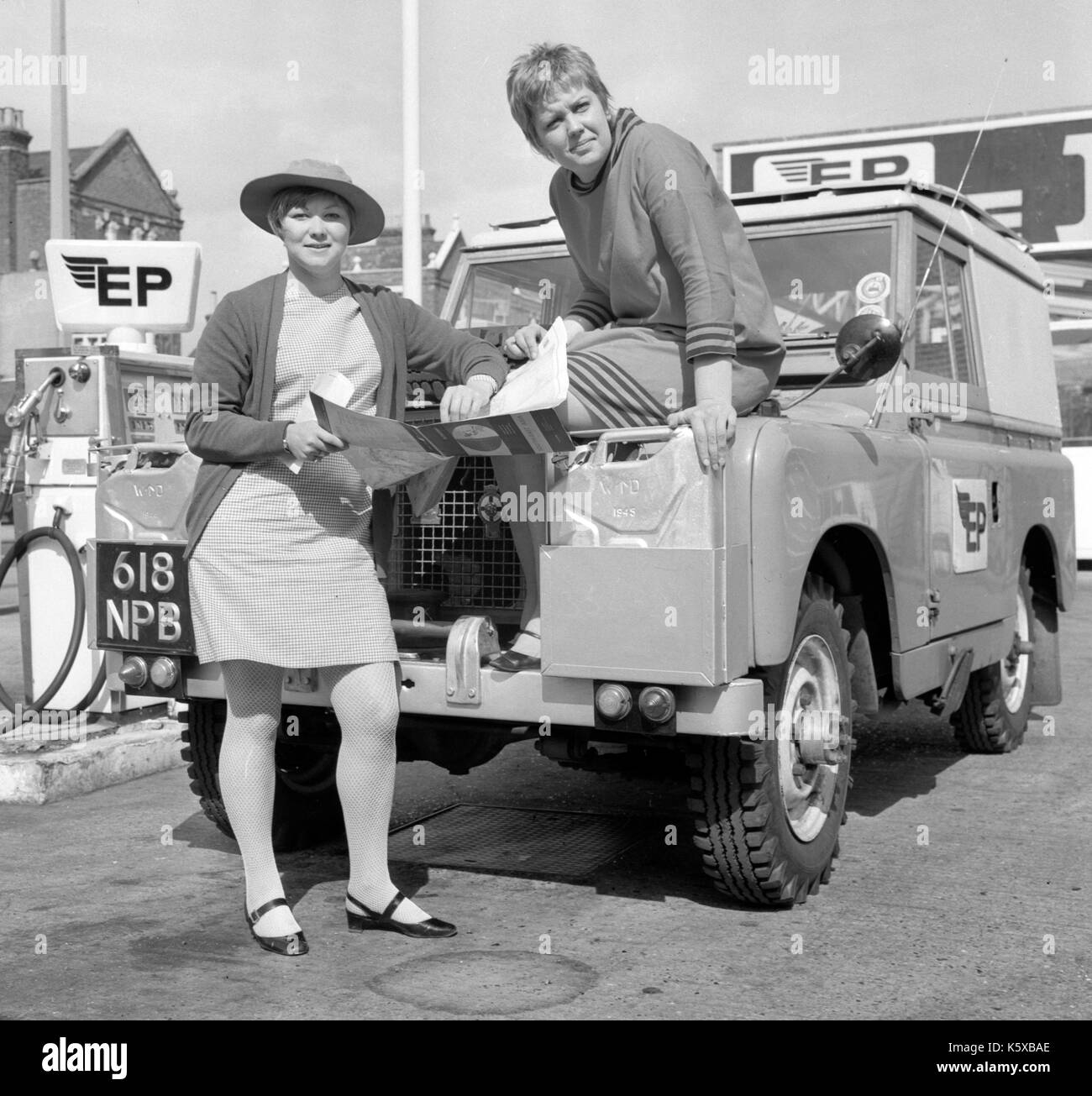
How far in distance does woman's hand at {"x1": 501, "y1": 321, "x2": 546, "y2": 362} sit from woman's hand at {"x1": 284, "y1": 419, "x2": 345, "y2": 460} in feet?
3.36

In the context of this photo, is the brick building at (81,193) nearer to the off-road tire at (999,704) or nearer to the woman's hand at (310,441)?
the off-road tire at (999,704)

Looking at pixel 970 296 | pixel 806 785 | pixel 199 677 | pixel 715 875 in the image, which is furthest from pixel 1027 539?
pixel 199 677

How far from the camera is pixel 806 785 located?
4.30 meters

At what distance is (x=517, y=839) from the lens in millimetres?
5031

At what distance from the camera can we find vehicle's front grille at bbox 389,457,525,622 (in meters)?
4.49

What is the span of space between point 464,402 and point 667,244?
2.50ft

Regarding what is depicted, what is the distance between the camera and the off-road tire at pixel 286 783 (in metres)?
4.64

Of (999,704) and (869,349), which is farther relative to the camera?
(999,704)

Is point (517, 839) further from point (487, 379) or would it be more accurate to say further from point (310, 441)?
point (310, 441)

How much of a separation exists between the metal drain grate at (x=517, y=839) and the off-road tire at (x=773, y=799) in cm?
70

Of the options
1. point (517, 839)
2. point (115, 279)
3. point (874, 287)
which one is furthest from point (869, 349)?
point (115, 279)

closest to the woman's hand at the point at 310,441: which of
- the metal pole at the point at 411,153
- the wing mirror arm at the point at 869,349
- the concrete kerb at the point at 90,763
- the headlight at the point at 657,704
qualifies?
the headlight at the point at 657,704

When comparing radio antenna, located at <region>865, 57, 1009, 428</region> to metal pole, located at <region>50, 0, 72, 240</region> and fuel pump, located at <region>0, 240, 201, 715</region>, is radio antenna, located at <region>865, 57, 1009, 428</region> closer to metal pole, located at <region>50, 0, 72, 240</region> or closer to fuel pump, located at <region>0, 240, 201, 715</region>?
fuel pump, located at <region>0, 240, 201, 715</region>

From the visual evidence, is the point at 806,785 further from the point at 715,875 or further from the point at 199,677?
the point at 199,677
